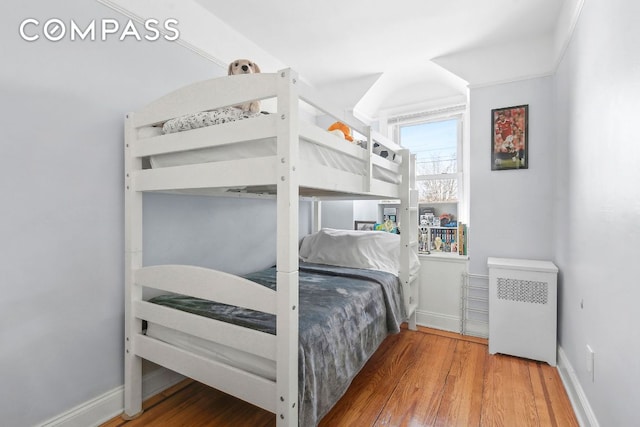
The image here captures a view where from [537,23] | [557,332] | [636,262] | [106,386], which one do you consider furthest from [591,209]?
[106,386]

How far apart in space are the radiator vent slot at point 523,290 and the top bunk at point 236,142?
1.44 metres

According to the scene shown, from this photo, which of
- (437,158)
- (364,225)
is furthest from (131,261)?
(437,158)

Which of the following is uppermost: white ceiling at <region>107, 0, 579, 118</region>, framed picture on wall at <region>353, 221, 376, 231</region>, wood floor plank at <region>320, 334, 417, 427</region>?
white ceiling at <region>107, 0, 579, 118</region>

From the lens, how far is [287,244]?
1066mm

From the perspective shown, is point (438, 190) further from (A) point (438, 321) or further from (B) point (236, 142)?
(B) point (236, 142)

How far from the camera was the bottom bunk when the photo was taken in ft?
3.84

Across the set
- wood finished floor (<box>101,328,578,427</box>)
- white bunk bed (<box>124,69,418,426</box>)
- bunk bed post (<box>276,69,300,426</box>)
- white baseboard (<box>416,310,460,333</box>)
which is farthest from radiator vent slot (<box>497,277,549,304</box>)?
bunk bed post (<box>276,69,300,426</box>)

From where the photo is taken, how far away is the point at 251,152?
3.83 feet

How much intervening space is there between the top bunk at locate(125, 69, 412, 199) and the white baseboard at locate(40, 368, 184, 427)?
103 cm

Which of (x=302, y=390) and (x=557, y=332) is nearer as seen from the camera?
(x=302, y=390)

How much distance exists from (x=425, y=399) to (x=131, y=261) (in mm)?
1715

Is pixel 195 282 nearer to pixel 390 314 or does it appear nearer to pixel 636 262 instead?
pixel 390 314

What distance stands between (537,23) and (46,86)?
9.72ft

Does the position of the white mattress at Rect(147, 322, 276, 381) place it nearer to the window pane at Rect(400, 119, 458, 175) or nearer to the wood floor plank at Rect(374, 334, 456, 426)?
the wood floor plank at Rect(374, 334, 456, 426)
